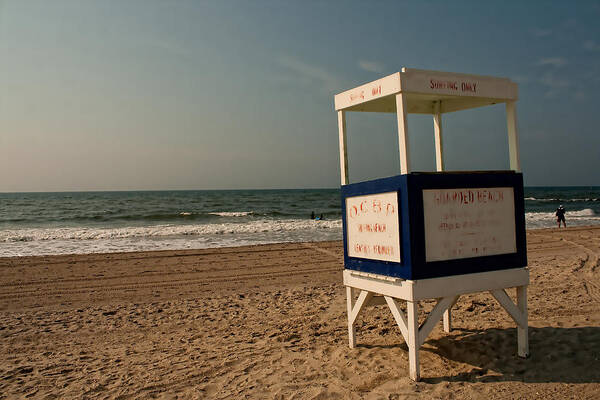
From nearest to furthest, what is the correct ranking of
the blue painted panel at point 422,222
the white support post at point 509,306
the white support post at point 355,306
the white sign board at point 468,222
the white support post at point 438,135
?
the blue painted panel at point 422,222 < the white sign board at point 468,222 < the white support post at point 509,306 < the white support post at point 355,306 < the white support post at point 438,135

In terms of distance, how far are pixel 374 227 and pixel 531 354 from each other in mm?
2070

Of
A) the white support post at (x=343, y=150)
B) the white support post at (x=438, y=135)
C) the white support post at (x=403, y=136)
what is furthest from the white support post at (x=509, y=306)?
the white support post at (x=343, y=150)

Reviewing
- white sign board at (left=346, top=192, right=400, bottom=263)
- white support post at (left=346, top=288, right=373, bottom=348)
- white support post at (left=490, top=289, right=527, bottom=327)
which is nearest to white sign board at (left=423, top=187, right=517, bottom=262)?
white sign board at (left=346, top=192, right=400, bottom=263)

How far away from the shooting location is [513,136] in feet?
15.5

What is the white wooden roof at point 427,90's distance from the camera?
417cm

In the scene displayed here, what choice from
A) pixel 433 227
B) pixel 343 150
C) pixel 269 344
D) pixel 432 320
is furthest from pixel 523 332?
pixel 269 344

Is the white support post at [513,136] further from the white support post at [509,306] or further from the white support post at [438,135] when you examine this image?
the white support post at [509,306]

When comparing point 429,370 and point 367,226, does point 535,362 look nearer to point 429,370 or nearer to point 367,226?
point 429,370

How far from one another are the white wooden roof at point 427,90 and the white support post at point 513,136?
101mm

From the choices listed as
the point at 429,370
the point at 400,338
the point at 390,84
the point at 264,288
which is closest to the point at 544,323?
the point at 400,338

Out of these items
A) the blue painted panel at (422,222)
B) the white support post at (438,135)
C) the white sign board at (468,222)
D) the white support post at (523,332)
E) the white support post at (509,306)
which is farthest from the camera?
the white support post at (438,135)

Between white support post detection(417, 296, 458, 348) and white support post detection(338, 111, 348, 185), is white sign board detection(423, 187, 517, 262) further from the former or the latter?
white support post detection(338, 111, 348, 185)

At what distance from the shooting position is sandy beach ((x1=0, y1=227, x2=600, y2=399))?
4.18 metres

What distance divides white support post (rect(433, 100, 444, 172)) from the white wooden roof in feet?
0.80
